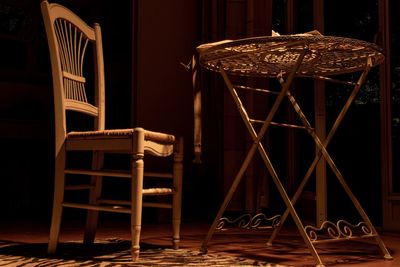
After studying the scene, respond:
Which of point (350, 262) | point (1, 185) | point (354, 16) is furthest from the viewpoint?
point (1, 185)

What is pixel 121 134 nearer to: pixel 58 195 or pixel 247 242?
pixel 58 195

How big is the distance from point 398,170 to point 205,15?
69.7 inches

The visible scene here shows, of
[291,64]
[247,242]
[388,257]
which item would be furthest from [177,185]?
[388,257]

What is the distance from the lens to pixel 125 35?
5734mm

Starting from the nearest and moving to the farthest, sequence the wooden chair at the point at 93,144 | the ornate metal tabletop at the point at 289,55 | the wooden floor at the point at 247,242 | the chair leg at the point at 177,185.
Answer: the ornate metal tabletop at the point at 289,55
the wooden chair at the point at 93,144
the wooden floor at the point at 247,242
the chair leg at the point at 177,185

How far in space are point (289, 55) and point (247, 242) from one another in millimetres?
913

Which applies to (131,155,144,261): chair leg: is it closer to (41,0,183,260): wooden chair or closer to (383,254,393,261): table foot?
(41,0,183,260): wooden chair

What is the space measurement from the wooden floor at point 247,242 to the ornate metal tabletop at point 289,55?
2.28 ft

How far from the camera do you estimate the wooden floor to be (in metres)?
1.90

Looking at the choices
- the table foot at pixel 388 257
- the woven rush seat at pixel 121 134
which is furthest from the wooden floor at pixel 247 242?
the woven rush seat at pixel 121 134

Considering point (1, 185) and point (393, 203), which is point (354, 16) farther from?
point (1, 185)

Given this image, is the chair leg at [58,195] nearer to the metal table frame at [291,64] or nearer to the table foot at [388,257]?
the metal table frame at [291,64]

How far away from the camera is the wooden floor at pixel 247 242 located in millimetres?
1900

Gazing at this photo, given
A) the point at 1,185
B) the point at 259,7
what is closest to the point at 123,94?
the point at 1,185
